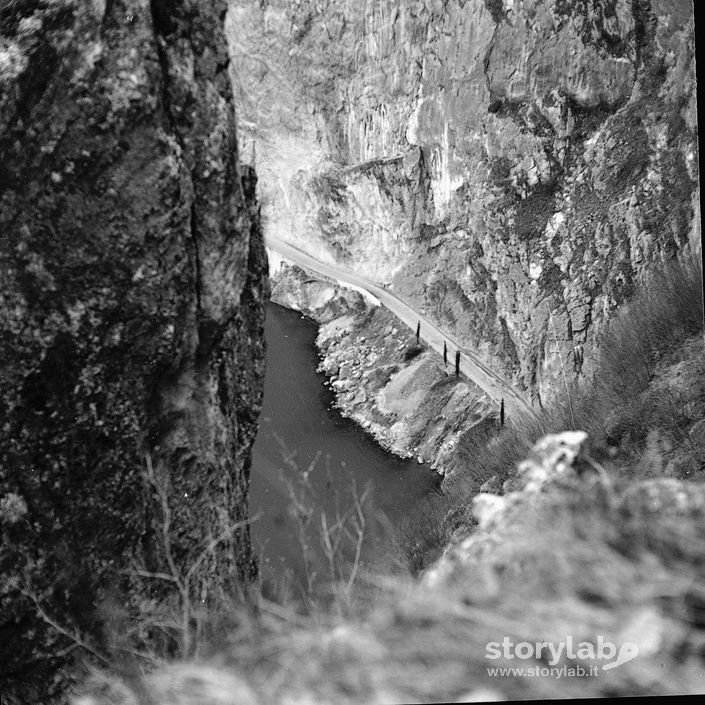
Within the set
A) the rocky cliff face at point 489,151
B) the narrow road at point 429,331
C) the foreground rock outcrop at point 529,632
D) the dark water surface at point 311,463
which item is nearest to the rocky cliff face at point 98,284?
the foreground rock outcrop at point 529,632

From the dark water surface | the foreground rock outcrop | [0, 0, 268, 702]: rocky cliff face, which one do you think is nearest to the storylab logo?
the foreground rock outcrop

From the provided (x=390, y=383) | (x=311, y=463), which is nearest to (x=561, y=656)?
(x=311, y=463)

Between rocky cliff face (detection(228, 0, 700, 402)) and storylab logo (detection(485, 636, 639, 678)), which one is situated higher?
rocky cliff face (detection(228, 0, 700, 402))

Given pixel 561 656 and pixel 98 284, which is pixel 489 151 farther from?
pixel 561 656

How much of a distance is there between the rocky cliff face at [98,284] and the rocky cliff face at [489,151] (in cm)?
1347

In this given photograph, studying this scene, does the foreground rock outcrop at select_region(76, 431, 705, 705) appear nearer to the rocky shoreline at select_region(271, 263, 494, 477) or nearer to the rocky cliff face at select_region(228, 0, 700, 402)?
the rocky cliff face at select_region(228, 0, 700, 402)

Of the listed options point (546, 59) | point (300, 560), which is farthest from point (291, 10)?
point (300, 560)

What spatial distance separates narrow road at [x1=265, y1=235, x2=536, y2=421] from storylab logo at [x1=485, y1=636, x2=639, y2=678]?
15138 millimetres

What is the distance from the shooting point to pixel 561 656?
303cm

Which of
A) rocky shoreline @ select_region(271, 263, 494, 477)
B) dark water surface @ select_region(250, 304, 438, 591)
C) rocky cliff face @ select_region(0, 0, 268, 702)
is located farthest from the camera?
rocky shoreline @ select_region(271, 263, 494, 477)

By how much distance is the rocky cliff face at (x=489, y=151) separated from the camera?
64.5ft

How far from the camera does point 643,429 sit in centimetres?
709

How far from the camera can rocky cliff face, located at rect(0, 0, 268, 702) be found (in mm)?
4359

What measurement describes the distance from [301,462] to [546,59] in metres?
14.6
